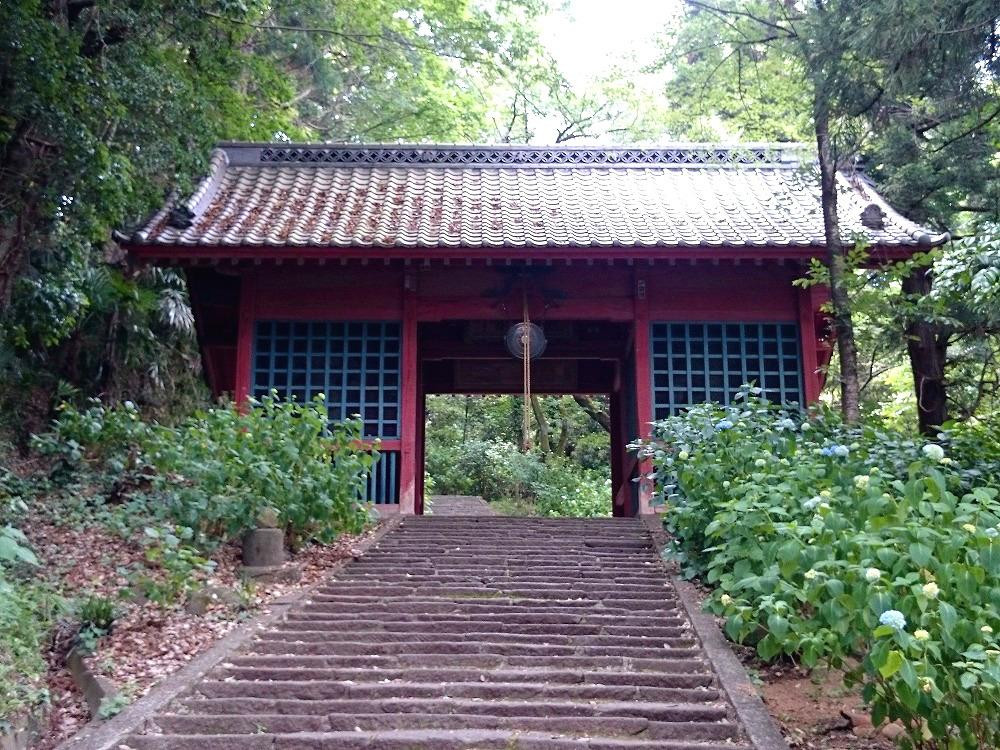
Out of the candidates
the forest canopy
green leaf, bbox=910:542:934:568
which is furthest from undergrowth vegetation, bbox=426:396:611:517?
green leaf, bbox=910:542:934:568

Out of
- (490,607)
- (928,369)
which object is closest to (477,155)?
(928,369)

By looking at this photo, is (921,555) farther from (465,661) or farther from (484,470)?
(484,470)

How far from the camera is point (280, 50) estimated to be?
1434cm

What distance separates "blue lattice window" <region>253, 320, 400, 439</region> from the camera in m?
9.51

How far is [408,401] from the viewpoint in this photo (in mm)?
9430

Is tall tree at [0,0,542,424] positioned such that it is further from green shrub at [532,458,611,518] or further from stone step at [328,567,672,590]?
green shrub at [532,458,611,518]

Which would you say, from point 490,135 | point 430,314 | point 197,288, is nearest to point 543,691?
point 430,314

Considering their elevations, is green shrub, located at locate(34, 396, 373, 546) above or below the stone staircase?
above

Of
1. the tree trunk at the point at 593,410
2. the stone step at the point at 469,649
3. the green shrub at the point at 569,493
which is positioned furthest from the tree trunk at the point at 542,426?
the stone step at the point at 469,649

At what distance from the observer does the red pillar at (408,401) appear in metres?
9.23

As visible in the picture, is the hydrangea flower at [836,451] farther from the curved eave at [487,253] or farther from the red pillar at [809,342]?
the red pillar at [809,342]

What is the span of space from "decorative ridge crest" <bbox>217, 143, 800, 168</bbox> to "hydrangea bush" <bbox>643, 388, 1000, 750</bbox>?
8.37 meters

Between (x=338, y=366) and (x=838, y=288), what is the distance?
17.7ft

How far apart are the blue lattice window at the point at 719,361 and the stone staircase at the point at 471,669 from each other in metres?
3.00
